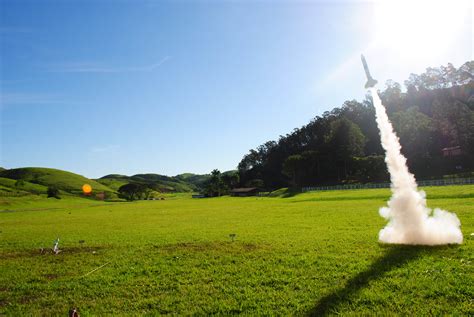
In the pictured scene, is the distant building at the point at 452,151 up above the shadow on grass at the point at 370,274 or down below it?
above

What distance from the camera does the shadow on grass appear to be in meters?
10.1

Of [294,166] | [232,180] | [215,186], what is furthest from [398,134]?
[232,180]

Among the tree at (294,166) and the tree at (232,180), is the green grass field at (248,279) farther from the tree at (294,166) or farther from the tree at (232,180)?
the tree at (232,180)

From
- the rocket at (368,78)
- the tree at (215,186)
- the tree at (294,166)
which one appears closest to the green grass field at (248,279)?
the rocket at (368,78)

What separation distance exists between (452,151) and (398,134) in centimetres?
1769

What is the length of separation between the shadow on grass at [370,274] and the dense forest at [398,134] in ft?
332

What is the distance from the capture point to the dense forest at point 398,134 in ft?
365

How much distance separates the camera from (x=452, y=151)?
111562mm

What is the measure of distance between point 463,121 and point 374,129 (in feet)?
141

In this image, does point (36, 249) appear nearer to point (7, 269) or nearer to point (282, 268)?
point (7, 269)

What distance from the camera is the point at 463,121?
11506 centimetres

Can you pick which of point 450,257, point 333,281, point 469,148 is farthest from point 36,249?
point 469,148

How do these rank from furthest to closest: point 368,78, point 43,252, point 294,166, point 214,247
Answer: point 294,166 → point 368,78 → point 43,252 → point 214,247

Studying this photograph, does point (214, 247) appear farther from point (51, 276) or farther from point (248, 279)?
point (51, 276)
